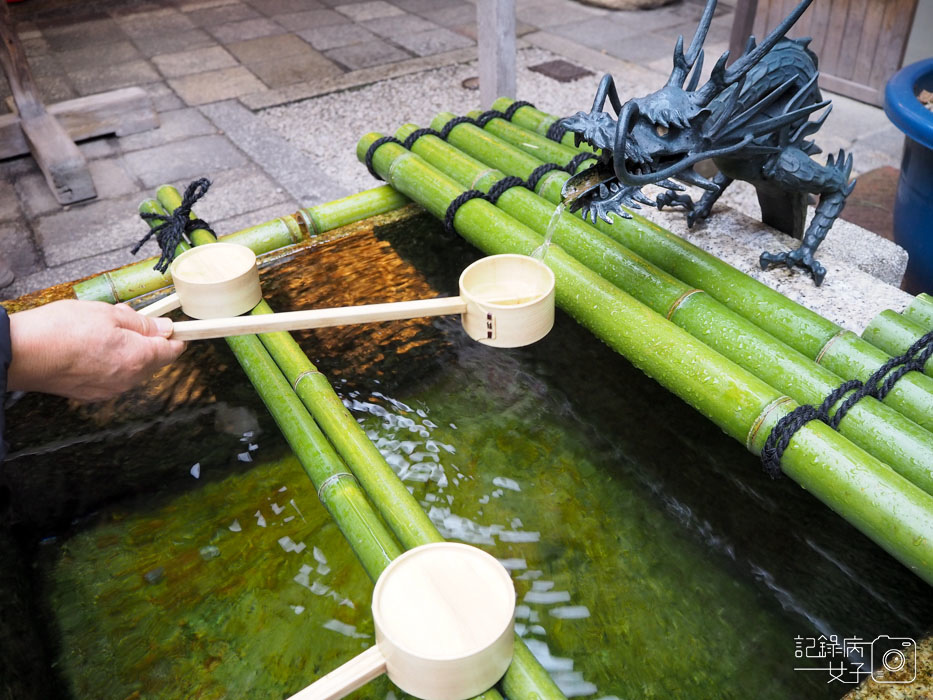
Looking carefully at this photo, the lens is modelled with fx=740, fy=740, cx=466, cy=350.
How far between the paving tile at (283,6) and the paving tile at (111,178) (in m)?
3.66

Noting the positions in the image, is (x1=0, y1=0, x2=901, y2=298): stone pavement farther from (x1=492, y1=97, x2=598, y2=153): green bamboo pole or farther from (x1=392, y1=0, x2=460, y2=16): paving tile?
(x1=492, y1=97, x2=598, y2=153): green bamboo pole

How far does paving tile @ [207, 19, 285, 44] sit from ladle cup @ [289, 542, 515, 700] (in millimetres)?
7476

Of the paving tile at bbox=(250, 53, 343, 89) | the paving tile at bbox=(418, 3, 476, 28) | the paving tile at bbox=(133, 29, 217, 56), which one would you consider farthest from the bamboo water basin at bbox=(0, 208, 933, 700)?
the paving tile at bbox=(418, 3, 476, 28)

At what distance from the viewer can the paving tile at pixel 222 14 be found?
8.34 m

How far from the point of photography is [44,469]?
266 centimetres

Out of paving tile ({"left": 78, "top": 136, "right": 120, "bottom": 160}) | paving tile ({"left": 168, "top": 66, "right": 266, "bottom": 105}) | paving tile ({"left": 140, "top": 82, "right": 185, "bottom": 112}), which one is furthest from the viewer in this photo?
paving tile ({"left": 168, "top": 66, "right": 266, "bottom": 105})

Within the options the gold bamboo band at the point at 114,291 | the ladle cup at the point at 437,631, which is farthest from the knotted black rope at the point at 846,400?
the gold bamboo band at the point at 114,291

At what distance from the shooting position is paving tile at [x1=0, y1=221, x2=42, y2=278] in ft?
14.8

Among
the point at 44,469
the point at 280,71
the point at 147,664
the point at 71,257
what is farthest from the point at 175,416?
the point at 280,71

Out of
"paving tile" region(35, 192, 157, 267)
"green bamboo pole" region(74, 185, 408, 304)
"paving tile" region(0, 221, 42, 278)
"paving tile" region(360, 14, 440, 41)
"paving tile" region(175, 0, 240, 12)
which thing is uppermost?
"green bamboo pole" region(74, 185, 408, 304)

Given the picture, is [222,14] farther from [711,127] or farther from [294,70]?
[711,127]

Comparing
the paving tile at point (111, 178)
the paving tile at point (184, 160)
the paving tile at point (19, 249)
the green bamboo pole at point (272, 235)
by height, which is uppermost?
the green bamboo pole at point (272, 235)

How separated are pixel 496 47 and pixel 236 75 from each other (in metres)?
3.08

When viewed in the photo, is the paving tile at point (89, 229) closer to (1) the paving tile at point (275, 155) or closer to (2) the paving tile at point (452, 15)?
(1) the paving tile at point (275, 155)
